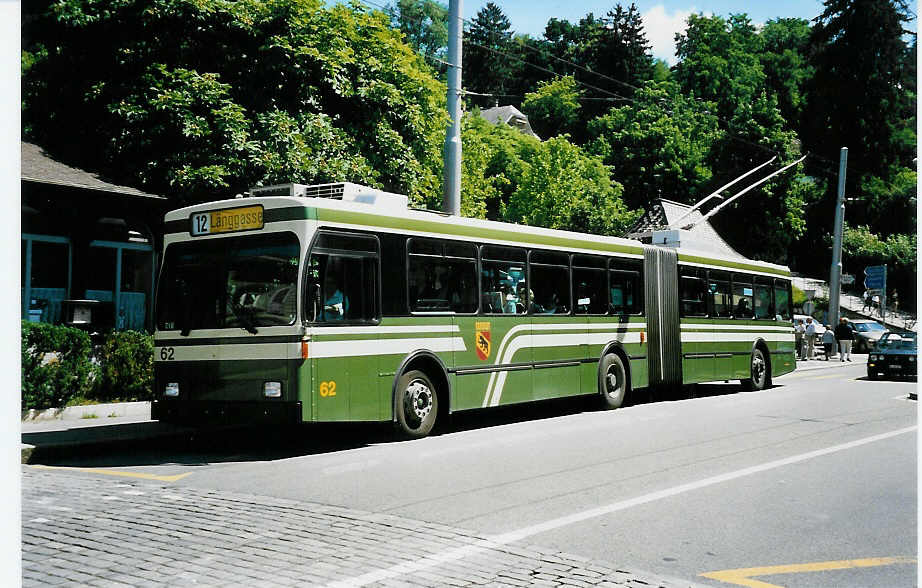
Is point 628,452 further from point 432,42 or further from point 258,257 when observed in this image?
point 432,42

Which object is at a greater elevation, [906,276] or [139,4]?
[139,4]

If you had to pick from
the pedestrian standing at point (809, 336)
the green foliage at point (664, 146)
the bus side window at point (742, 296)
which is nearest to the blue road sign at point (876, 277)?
the pedestrian standing at point (809, 336)

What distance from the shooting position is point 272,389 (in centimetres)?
1019

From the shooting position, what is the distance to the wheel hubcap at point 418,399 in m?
11.8

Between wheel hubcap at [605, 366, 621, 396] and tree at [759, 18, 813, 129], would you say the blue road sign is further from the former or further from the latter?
wheel hubcap at [605, 366, 621, 396]

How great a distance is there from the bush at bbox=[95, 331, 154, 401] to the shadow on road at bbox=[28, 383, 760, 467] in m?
1.81

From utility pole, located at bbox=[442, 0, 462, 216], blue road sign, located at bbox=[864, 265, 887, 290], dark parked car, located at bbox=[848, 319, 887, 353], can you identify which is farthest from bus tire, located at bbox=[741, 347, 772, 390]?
dark parked car, located at bbox=[848, 319, 887, 353]

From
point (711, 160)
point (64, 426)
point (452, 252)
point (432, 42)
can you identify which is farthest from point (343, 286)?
point (711, 160)

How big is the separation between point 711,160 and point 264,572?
5772 centimetres

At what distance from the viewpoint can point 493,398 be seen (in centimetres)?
1321

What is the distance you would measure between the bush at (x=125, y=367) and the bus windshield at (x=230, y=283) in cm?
376

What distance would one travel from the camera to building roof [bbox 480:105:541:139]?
279 ft

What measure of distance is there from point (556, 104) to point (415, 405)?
6289 cm

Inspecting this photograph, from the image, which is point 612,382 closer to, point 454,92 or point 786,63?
point 454,92
